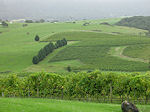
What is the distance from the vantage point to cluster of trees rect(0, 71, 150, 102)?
132 ft

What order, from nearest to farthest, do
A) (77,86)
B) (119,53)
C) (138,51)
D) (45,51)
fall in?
(77,86)
(138,51)
(119,53)
(45,51)

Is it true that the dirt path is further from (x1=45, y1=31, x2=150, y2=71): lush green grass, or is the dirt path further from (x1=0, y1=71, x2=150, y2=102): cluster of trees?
(x1=0, y1=71, x2=150, y2=102): cluster of trees

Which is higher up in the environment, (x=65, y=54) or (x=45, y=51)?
(x=45, y=51)

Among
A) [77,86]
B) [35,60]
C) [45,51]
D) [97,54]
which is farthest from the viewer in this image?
[45,51]

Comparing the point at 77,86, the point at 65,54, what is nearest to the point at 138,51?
the point at 65,54

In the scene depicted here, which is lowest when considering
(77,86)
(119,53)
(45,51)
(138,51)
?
(119,53)

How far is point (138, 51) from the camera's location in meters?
123

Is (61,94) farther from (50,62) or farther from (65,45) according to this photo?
(65,45)

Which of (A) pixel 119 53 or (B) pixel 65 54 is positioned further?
(A) pixel 119 53

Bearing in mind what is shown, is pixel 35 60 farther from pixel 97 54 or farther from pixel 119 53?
pixel 119 53

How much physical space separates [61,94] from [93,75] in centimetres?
710

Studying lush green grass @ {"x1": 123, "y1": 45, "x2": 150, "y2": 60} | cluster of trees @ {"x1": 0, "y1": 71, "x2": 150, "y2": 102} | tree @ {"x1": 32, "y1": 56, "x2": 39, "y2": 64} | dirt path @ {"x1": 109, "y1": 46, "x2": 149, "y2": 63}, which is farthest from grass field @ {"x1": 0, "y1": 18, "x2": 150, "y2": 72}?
cluster of trees @ {"x1": 0, "y1": 71, "x2": 150, "y2": 102}

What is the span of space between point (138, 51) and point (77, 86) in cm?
8774

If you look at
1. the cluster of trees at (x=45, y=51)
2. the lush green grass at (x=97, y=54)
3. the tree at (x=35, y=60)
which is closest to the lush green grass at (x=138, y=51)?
the lush green grass at (x=97, y=54)
